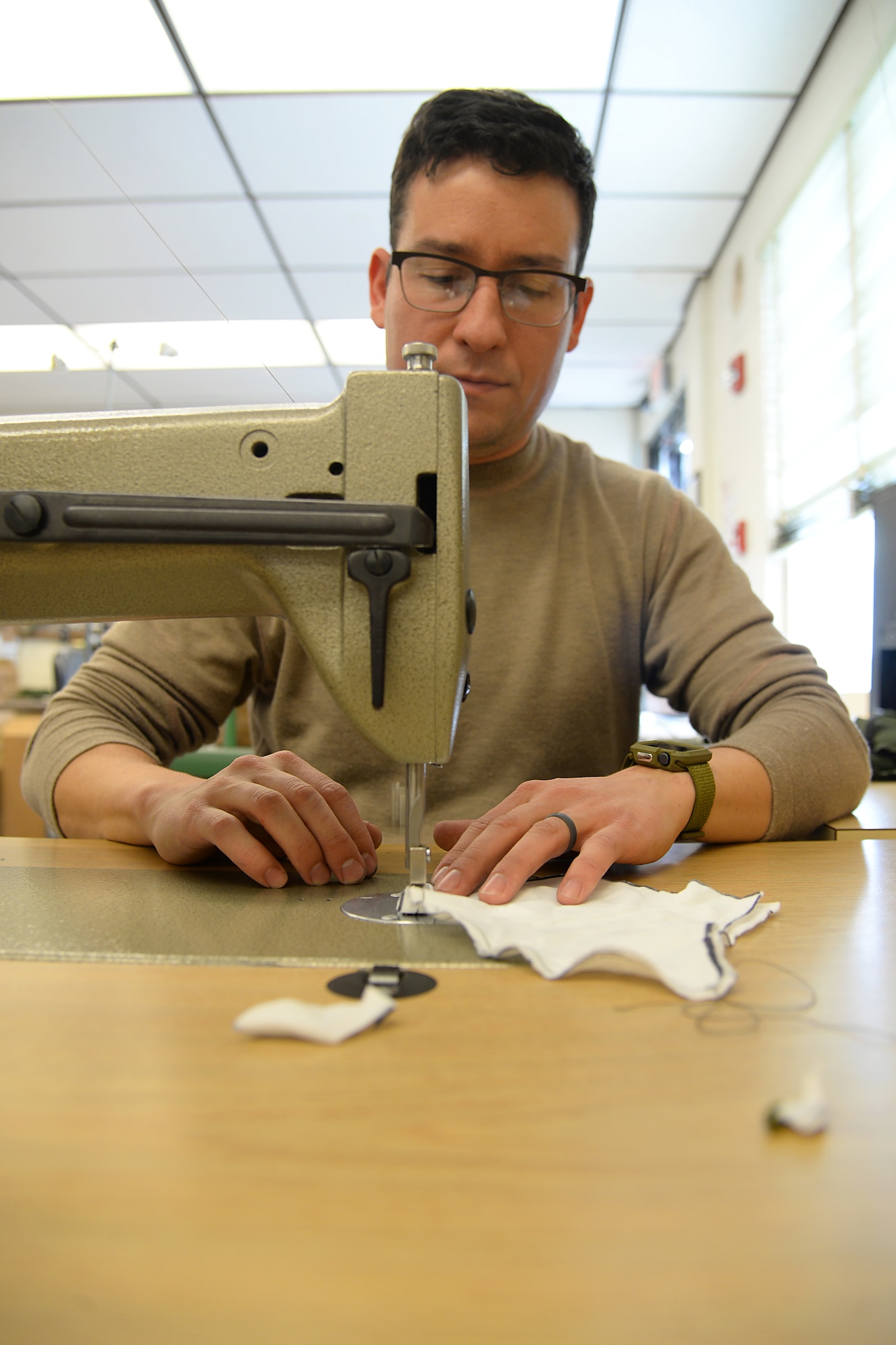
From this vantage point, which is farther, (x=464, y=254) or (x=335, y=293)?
(x=335, y=293)

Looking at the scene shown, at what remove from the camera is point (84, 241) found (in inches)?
27.5

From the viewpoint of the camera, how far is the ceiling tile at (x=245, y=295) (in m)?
0.85

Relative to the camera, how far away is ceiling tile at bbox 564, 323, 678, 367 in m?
4.28

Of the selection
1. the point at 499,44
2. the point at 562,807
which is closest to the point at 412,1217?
the point at 562,807

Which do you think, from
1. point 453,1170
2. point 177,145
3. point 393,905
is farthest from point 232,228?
point 453,1170

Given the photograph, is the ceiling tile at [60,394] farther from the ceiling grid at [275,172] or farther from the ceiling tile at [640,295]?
the ceiling tile at [640,295]

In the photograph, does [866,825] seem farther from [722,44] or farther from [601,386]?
[601,386]

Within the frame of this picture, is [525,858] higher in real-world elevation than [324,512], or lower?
lower

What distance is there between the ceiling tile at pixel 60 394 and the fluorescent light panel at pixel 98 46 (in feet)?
A: 3.49

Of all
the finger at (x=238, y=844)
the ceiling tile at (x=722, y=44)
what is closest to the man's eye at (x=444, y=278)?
the finger at (x=238, y=844)

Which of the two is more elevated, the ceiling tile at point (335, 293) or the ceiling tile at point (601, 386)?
the ceiling tile at point (601, 386)

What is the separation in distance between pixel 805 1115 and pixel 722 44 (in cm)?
280

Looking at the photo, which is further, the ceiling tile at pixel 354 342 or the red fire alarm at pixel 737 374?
the red fire alarm at pixel 737 374

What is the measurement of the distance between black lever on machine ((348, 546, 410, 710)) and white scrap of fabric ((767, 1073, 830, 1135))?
1.21ft
